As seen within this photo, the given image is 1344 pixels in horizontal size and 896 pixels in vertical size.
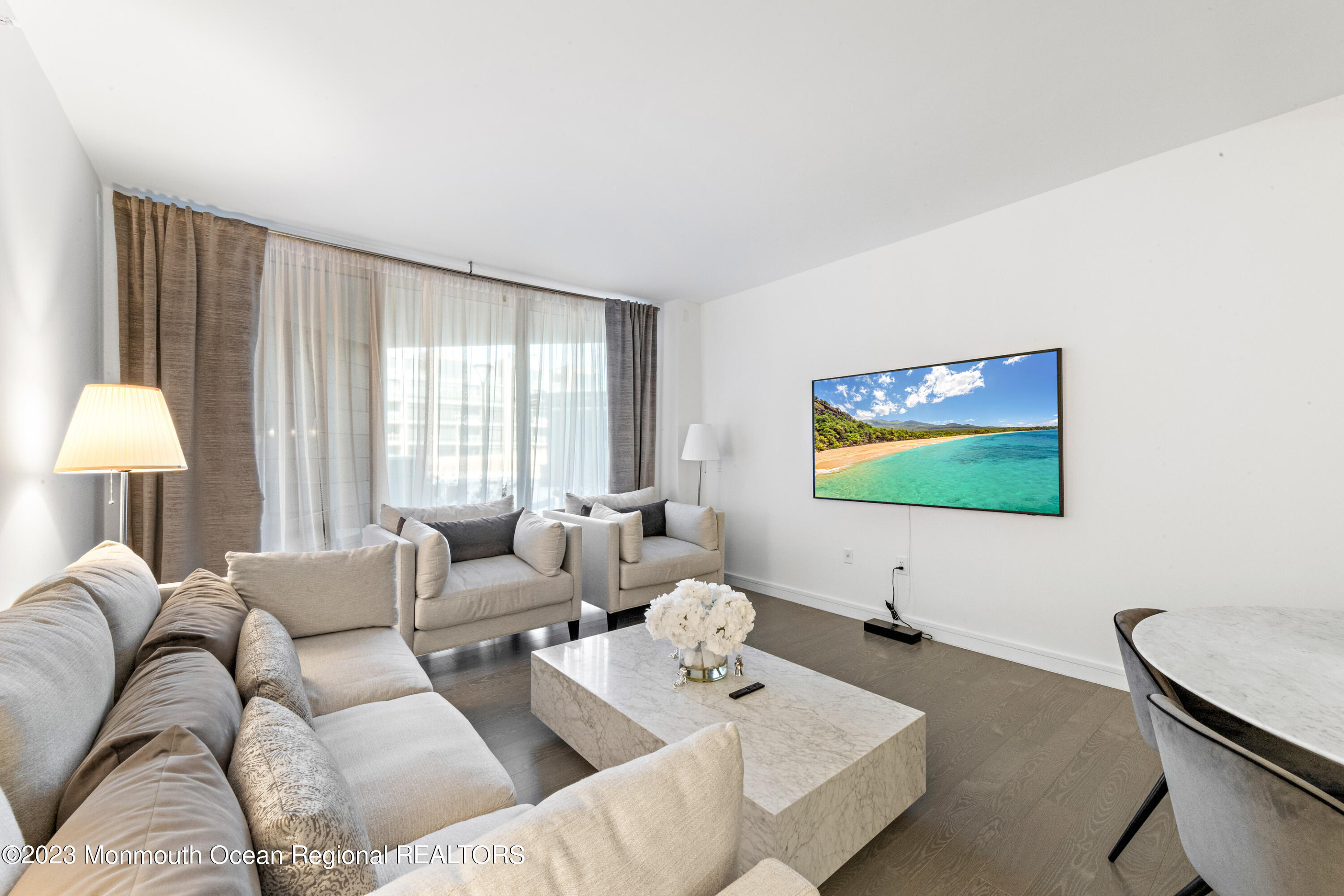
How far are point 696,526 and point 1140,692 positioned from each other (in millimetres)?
2888

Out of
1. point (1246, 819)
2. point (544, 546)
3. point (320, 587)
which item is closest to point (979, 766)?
point (1246, 819)

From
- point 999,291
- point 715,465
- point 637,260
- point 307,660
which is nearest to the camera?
point 307,660

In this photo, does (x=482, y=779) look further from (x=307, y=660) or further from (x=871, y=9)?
(x=871, y=9)

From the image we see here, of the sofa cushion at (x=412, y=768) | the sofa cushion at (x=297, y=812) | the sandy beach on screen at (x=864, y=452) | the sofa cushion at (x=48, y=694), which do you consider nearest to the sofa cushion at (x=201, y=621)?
the sofa cushion at (x=48, y=694)

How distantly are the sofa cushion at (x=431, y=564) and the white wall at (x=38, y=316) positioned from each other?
1.31 m

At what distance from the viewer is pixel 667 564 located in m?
3.90

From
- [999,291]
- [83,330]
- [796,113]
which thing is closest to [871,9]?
[796,113]

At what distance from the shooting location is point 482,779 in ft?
4.54

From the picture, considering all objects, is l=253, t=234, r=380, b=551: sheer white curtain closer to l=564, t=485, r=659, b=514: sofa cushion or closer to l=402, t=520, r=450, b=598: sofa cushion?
l=402, t=520, r=450, b=598: sofa cushion

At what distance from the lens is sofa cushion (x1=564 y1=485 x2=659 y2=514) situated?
434 cm

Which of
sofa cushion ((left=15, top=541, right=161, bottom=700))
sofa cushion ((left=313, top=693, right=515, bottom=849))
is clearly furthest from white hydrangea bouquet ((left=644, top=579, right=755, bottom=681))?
sofa cushion ((left=15, top=541, right=161, bottom=700))

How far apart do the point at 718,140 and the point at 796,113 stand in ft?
1.16

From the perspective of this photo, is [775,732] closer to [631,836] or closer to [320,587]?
[631,836]

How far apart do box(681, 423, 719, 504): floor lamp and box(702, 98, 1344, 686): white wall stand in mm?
1149
